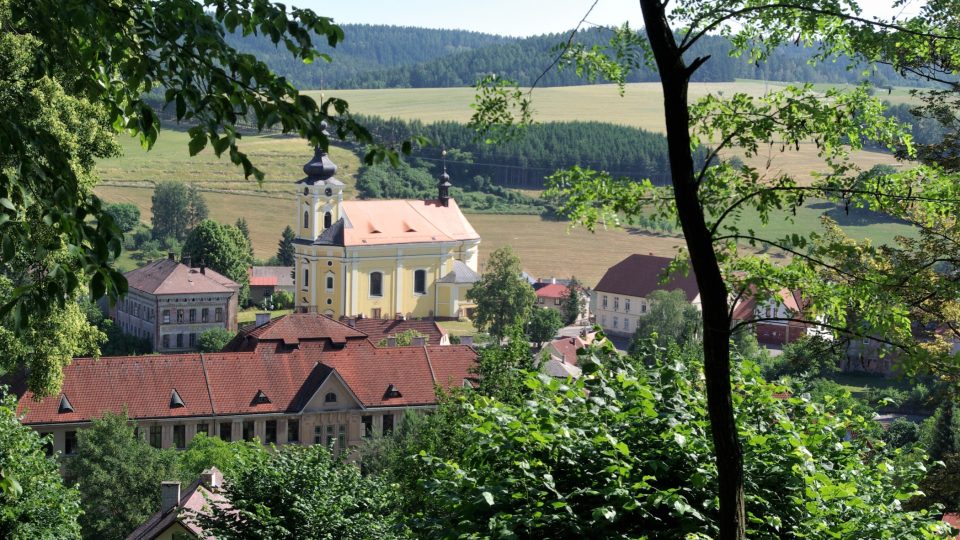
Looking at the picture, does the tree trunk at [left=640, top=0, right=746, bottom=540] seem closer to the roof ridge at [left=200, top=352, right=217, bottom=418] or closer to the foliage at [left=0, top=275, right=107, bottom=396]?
the foliage at [left=0, top=275, right=107, bottom=396]

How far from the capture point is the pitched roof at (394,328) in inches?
2745

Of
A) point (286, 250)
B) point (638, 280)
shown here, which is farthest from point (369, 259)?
point (286, 250)

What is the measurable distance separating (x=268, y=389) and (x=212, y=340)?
25.5 metres

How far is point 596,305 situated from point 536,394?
84501 mm

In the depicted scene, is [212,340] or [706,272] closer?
[706,272]

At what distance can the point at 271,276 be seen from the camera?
98125mm

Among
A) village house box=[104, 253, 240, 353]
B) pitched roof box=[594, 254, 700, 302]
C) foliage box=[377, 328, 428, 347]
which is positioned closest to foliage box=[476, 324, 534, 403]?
foliage box=[377, 328, 428, 347]

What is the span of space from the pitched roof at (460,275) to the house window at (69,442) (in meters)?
47.0

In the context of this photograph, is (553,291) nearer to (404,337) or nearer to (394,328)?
(394,328)

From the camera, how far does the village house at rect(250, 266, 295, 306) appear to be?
95562 mm

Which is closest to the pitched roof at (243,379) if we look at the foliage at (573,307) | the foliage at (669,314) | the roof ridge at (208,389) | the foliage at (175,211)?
the roof ridge at (208,389)

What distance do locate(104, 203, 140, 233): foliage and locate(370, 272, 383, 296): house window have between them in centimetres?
3569

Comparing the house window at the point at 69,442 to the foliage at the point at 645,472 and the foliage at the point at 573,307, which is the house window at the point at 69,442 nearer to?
the foliage at the point at 645,472

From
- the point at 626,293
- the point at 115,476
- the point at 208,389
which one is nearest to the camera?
the point at 115,476
